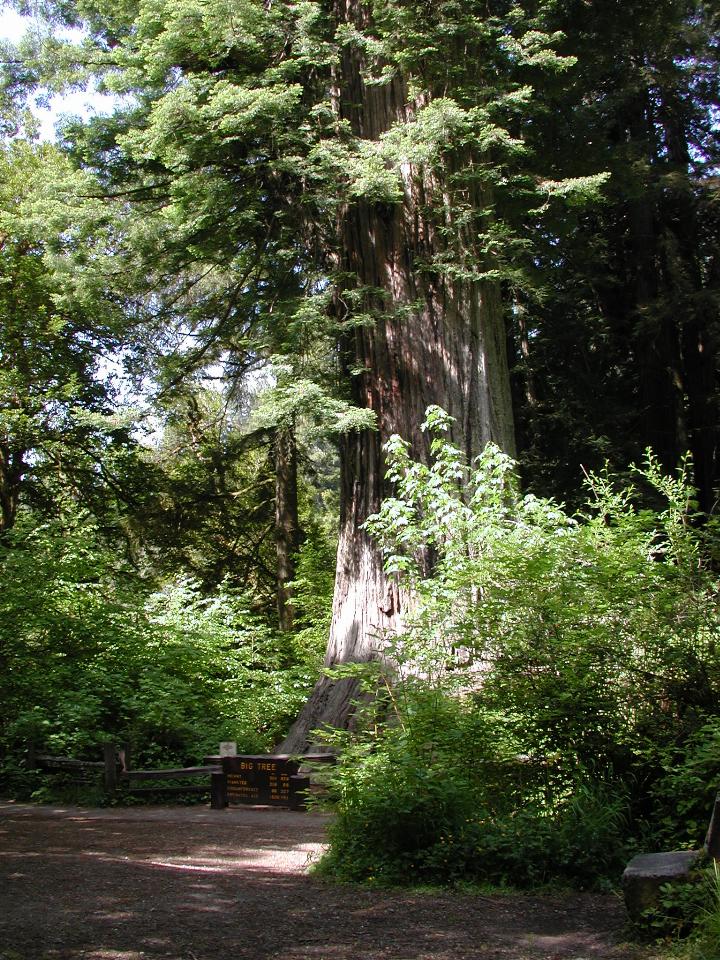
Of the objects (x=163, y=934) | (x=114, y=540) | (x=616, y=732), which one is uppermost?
(x=114, y=540)

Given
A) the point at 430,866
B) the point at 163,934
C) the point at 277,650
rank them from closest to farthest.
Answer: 1. the point at 163,934
2. the point at 430,866
3. the point at 277,650

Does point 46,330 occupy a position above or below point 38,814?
above

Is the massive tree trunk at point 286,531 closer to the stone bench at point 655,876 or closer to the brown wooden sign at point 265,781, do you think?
the brown wooden sign at point 265,781

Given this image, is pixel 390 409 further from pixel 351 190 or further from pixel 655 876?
pixel 655 876

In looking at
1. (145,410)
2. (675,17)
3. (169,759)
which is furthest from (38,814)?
(675,17)

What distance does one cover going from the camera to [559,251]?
12812mm

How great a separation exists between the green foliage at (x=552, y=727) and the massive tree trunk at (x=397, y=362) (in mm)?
3456

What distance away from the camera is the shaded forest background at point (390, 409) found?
6.29 m

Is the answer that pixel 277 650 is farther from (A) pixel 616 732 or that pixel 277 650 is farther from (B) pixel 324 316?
(A) pixel 616 732

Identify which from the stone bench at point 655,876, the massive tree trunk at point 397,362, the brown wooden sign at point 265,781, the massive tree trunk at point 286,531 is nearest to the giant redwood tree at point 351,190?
the massive tree trunk at point 397,362

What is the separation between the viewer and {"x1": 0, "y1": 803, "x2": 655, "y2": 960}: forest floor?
4.41 meters

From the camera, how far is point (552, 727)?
6336mm

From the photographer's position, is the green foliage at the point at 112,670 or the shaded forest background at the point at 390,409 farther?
the green foliage at the point at 112,670

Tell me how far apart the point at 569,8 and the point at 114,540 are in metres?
11.4
